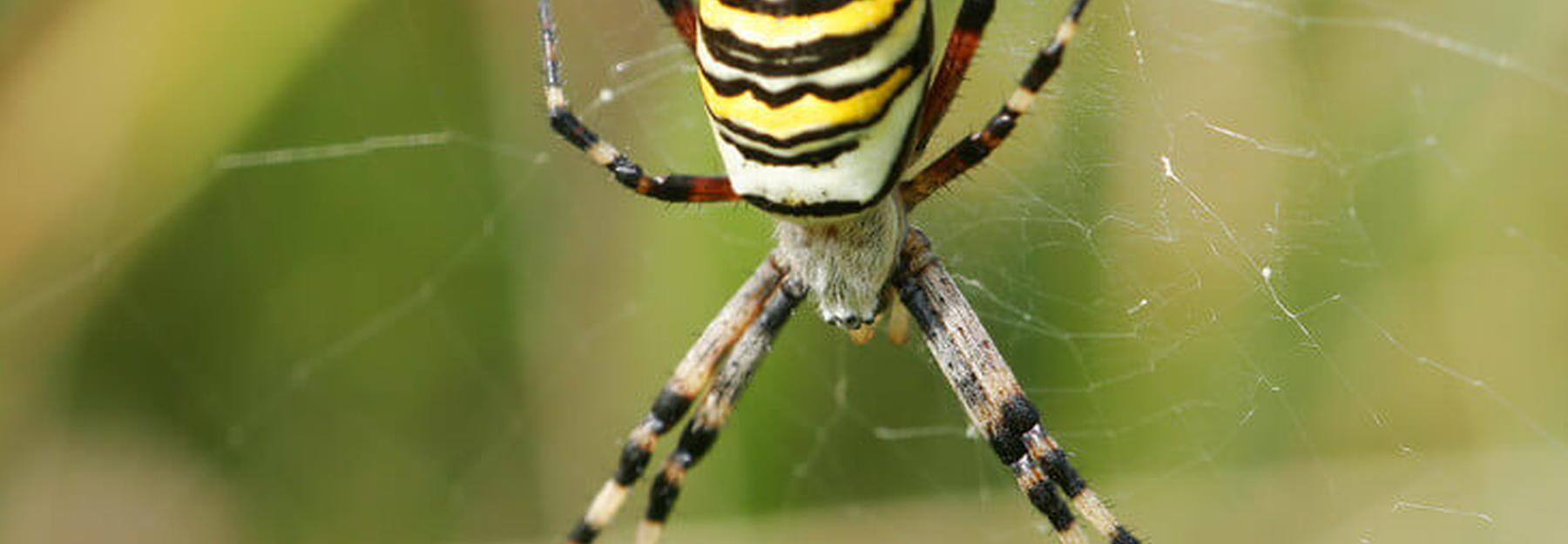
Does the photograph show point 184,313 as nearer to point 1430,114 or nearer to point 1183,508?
point 1183,508

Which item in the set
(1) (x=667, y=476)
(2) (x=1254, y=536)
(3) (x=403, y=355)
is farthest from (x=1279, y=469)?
(3) (x=403, y=355)

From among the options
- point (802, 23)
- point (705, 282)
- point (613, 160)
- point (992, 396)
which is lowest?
point (705, 282)

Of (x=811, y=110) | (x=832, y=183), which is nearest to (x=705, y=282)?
(x=832, y=183)

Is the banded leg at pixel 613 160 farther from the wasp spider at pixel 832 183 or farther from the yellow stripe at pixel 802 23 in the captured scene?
the yellow stripe at pixel 802 23

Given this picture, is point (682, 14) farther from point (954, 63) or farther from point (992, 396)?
point (992, 396)

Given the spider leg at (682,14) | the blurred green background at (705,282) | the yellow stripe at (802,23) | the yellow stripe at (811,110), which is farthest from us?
the blurred green background at (705,282)

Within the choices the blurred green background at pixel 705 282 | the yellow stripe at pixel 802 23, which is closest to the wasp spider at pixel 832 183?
the yellow stripe at pixel 802 23

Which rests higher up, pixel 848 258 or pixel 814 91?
pixel 814 91

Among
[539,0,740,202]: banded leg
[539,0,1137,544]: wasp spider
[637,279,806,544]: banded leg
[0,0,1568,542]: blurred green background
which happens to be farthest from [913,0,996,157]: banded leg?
[637,279,806,544]: banded leg

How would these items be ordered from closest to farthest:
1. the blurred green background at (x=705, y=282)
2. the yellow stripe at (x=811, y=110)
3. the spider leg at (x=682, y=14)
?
the yellow stripe at (x=811, y=110), the spider leg at (x=682, y=14), the blurred green background at (x=705, y=282)

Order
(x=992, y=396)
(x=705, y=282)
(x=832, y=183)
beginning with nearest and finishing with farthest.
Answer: (x=832, y=183) < (x=992, y=396) < (x=705, y=282)
